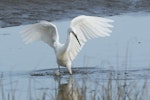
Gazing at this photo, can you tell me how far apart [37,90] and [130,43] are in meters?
3.59

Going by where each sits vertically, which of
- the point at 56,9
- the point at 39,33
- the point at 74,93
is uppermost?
the point at 56,9

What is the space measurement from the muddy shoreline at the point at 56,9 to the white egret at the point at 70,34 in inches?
142

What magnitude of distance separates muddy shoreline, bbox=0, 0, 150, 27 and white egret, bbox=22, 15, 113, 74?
3.61m

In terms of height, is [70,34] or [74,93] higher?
[70,34]

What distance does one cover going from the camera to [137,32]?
13.7 metres

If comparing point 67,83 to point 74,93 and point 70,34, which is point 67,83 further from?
point 74,93

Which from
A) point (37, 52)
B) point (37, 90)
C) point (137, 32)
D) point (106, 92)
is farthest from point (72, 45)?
point (106, 92)

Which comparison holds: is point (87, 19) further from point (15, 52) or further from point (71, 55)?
point (15, 52)

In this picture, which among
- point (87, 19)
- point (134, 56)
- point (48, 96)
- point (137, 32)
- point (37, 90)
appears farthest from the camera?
point (137, 32)

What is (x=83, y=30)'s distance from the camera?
1122cm

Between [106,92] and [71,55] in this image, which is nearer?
[106,92]

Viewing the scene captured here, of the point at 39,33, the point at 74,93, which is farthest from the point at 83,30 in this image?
the point at 74,93

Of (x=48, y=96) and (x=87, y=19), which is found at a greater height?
(x=87, y=19)

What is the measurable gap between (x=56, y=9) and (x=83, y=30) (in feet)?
17.1
